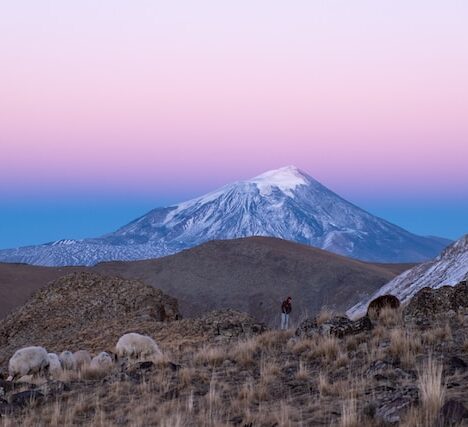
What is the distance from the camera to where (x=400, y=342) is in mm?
10945

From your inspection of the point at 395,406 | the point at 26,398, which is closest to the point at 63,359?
the point at 26,398

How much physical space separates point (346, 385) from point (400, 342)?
2.04m

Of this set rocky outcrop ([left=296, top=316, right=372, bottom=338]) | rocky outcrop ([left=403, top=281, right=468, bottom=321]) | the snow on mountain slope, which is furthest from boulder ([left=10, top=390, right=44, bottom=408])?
the snow on mountain slope

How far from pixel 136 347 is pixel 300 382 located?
6123mm

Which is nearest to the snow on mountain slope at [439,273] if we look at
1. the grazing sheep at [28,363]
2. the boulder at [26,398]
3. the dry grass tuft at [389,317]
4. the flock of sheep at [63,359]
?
the dry grass tuft at [389,317]

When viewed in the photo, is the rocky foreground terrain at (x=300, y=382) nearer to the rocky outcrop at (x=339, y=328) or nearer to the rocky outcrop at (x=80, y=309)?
the rocky outcrop at (x=339, y=328)

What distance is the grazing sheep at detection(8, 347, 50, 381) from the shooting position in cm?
1449

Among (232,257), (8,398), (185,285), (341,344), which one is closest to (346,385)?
(341,344)

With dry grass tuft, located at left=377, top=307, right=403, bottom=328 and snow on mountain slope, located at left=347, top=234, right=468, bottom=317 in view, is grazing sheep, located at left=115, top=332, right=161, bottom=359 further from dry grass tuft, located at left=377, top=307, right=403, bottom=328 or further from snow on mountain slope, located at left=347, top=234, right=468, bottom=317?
snow on mountain slope, located at left=347, top=234, right=468, bottom=317

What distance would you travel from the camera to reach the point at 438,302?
48.0ft

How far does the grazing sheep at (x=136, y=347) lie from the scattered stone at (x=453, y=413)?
29.3ft

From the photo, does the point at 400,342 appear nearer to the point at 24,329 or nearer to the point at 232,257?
the point at 24,329

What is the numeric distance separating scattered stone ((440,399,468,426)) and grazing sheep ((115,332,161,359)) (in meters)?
8.92

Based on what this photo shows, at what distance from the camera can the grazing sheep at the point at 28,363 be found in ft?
47.5
